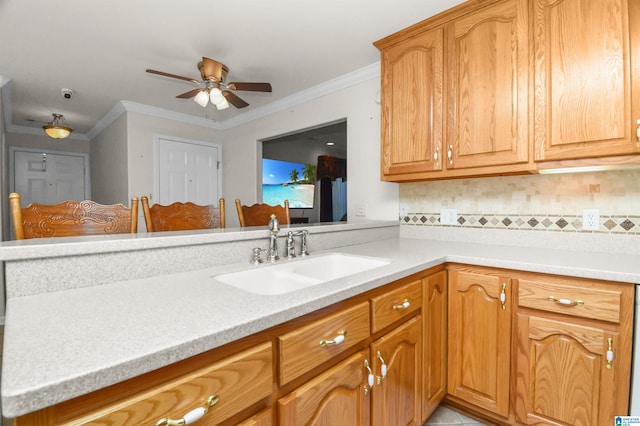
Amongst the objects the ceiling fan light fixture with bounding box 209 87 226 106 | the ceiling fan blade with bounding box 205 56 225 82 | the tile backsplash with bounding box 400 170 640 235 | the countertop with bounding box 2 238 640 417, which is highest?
the ceiling fan blade with bounding box 205 56 225 82

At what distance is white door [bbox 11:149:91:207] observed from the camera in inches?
181

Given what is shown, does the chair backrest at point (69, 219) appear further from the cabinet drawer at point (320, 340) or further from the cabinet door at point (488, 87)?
the cabinet door at point (488, 87)

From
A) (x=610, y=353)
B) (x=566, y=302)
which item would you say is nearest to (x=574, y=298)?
(x=566, y=302)

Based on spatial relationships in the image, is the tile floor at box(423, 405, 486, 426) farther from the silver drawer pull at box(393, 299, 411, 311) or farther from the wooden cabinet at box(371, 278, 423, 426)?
the silver drawer pull at box(393, 299, 411, 311)

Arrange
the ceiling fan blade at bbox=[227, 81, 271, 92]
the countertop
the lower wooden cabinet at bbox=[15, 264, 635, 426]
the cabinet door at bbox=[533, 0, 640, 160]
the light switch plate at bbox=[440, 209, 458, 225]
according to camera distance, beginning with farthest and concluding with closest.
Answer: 1. the ceiling fan blade at bbox=[227, 81, 271, 92]
2. the light switch plate at bbox=[440, 209, 458, 225]
3. the cabinet door at bbox=[533, 0, 640, 160]
4. the lower wooden cabinet at bbox=[15, 264, 635, 426]
5. the countertop

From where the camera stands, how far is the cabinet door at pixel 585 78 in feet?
4.19

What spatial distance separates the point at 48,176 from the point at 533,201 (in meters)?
6.40

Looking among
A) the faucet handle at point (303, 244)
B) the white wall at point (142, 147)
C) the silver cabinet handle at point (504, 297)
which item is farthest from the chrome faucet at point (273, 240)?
the white wall at point (142, 147)

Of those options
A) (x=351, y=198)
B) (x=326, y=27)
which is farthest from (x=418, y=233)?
(x=326, y=27)

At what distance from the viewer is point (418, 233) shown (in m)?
2.25

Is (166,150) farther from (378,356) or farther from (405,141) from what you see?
(378,356)

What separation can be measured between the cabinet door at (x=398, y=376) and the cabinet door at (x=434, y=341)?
2.6 inches

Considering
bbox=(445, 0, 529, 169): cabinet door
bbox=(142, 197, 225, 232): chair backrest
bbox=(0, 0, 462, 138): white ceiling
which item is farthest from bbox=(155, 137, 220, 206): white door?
bbox=(445, 0, 529, 169): cabinet door

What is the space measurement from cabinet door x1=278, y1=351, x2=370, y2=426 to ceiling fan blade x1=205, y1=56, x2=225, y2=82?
2329 mm
